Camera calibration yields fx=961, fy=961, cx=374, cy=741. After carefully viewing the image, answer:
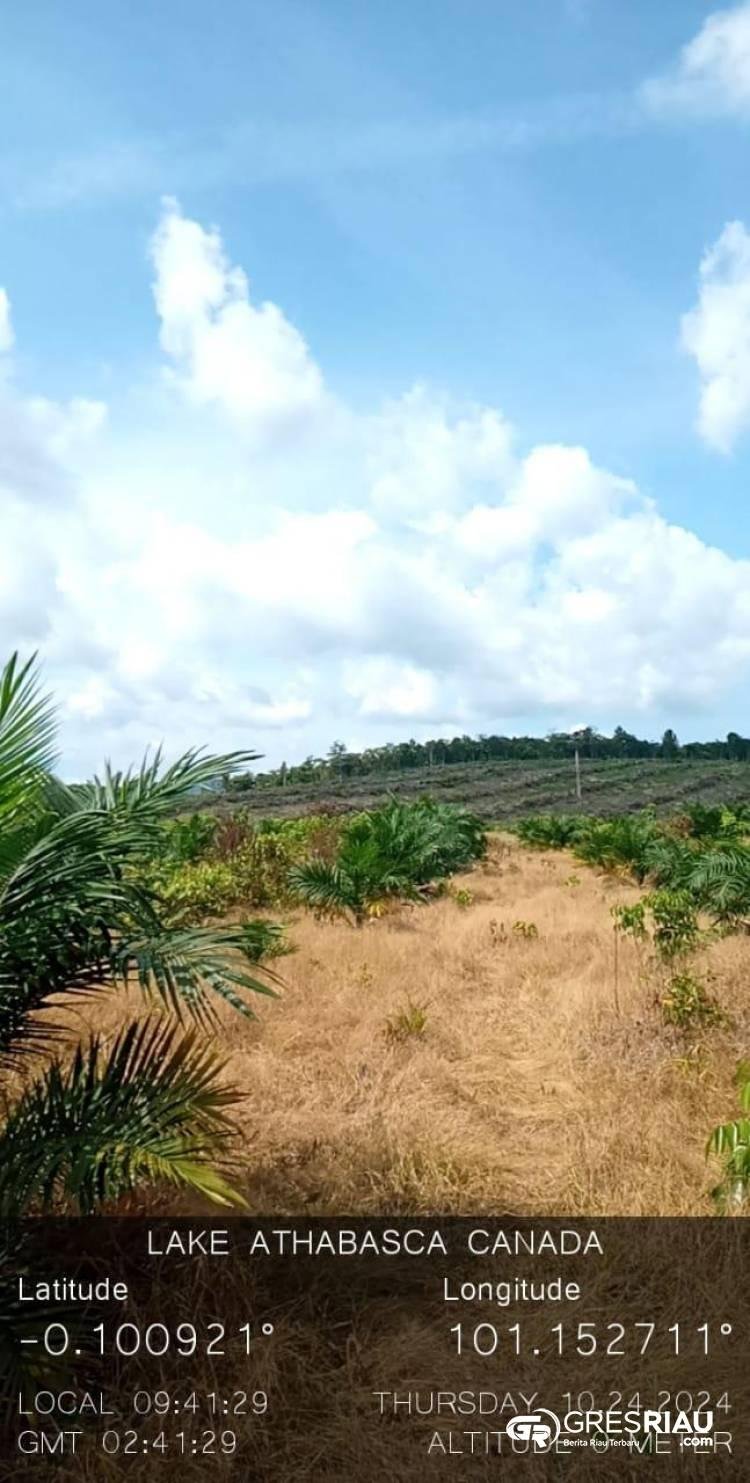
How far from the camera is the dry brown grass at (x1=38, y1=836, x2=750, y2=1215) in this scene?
4332 millimetres

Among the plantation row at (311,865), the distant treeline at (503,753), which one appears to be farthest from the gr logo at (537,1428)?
the distant treeline at (503,753)

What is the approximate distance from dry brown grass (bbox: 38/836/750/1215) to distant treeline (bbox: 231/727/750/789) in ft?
176

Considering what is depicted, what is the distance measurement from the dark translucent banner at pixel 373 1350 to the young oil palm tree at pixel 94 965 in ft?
1.12

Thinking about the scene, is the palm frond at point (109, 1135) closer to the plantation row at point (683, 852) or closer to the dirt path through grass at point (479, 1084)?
the dirt path through grass at point (479, 1084)

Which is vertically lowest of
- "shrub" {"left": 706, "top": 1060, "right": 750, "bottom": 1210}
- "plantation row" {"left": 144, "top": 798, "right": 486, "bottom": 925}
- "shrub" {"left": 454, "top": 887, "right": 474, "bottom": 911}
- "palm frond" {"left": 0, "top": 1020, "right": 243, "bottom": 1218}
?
"shrub" {"left": 706, "top": 1060, "right": 750, "bottom": 1210}

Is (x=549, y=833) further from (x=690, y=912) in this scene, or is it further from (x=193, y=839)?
(x=690, y=912)

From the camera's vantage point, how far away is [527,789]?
191ft

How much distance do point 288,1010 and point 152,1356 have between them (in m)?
4.35

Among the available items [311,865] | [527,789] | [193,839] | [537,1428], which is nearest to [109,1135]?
[537,1428]

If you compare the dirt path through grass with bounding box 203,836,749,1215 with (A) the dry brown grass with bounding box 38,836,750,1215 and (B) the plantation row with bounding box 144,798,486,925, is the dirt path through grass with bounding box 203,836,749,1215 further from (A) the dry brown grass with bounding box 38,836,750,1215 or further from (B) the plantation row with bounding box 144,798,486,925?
(B) the plantation row with bounding box 144,798,486,925

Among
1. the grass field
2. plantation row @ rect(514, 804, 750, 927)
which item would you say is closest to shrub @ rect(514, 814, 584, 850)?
plantation row @ rect(514, 804, 750, 927)

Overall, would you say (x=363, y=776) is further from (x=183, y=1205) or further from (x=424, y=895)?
(x=183, y=1205)

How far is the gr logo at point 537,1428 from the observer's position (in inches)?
109

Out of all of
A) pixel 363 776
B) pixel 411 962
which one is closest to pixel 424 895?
pixel 411 962
